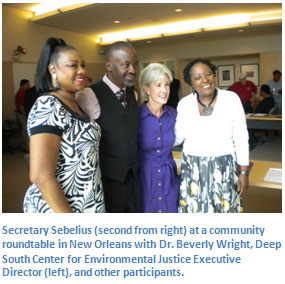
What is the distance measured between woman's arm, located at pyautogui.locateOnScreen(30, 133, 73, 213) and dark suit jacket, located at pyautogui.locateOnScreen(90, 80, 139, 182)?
1.59 feet

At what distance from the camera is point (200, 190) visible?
181cm

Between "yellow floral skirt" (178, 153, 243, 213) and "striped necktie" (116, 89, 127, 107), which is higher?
"striped necktie" (116, 89, 127, 107)

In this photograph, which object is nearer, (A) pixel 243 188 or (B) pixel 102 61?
(A) pixel 243 188

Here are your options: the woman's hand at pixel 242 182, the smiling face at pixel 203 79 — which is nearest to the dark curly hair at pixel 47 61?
the smiling face at pixel 203 79

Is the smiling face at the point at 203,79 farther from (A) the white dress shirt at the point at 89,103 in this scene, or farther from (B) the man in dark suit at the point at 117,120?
(A) the white dress shirt at the point at 89,103

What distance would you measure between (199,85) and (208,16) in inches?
267

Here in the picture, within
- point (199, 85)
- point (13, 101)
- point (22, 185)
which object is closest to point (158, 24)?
point (13, 101)

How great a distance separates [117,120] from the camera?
Answer: 156cm

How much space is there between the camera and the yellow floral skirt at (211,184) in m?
1.77

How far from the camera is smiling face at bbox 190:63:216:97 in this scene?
176 cm

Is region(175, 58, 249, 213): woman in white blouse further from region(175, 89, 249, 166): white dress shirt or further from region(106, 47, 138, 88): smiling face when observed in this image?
region(106, 47, 138, 88): smiling face

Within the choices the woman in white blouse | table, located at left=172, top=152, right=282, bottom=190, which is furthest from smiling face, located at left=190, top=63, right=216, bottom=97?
table, located at left=172, top=152, right=282, bottom=190

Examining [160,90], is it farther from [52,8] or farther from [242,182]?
[52,8]
